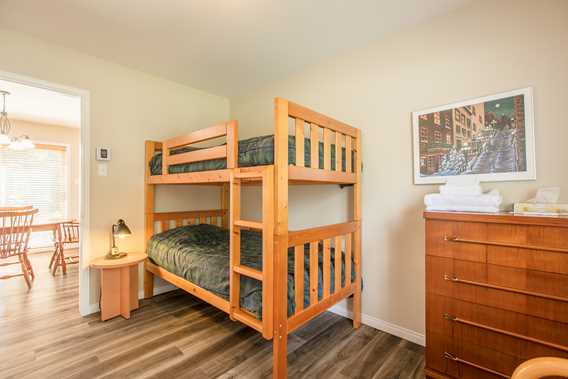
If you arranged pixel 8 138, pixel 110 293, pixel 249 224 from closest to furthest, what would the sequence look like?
pixel 249 224, pixel 110 293, pixel 8 138

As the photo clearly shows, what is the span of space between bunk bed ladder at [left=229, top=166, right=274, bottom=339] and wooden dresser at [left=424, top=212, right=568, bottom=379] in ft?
3.16

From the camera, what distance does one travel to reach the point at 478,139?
1.75 meters

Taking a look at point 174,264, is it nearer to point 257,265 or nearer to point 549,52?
point 257,265

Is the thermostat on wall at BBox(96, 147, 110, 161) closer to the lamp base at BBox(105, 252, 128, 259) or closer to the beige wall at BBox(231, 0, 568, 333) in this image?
the lamp base at BBox(105, 252, 128, 259)

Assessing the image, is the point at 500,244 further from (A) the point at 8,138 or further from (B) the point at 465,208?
(A) the point at 8,138

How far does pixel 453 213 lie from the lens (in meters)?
1.45

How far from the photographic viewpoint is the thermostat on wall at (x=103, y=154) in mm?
2538

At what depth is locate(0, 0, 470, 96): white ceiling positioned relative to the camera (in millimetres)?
1832

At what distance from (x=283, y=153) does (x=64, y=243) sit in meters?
4.11

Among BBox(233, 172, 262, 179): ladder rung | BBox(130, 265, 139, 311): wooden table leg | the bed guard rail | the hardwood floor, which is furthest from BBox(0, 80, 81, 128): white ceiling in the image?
BBox(233, 172, 262, 179): ladder rung

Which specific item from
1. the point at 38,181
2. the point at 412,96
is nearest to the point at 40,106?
the point at 38,181

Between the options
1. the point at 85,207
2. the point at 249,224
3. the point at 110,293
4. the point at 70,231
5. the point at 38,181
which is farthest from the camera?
the point at 38,181

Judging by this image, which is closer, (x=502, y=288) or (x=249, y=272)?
(x=502, y=288)

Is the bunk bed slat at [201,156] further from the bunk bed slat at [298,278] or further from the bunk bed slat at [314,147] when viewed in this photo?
the bunk bed slat at [298,278]
